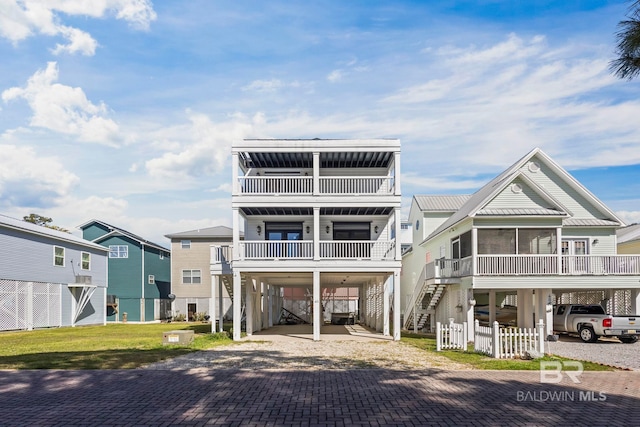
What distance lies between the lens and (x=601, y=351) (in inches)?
789

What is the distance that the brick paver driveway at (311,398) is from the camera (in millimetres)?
9344

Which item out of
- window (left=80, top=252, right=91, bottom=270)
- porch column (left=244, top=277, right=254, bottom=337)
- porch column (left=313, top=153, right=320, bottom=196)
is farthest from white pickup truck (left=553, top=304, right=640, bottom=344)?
window (left=80, top=252, right=91, bottom=270)

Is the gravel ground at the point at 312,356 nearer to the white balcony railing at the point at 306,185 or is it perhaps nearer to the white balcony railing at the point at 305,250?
the white balcony railing at the point at 305,250

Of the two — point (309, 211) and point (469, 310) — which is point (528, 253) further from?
point (309, 211)

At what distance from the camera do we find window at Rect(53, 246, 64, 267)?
127ft

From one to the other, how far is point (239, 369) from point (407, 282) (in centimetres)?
2855

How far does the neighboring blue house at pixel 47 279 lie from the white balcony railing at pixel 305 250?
54.1 feet

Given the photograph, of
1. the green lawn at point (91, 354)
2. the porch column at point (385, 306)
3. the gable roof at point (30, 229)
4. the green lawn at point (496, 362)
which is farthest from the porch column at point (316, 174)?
the gable roof at point (30, 229)

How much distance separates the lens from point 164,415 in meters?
9.63

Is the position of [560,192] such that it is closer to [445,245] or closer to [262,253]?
[445,245]

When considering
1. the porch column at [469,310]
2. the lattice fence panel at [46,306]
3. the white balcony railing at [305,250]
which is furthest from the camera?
the lattice fence panel at [46,306]

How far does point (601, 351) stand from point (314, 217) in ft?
40.5

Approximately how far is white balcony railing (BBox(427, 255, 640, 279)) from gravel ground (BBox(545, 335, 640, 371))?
2.95 m

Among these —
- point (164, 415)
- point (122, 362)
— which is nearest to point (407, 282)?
point (122, 362)
